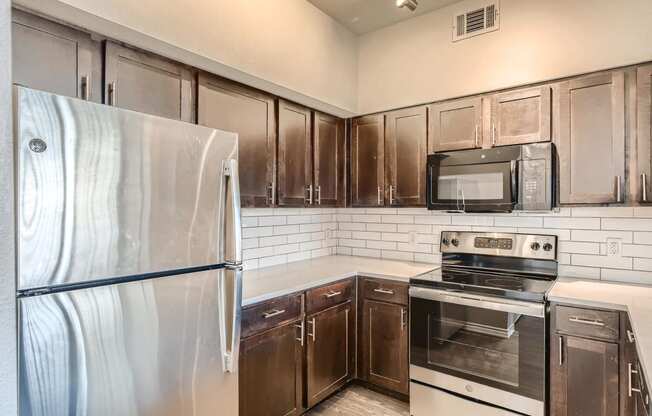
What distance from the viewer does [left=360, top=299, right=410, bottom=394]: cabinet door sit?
2533mm

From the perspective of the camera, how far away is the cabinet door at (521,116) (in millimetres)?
2334

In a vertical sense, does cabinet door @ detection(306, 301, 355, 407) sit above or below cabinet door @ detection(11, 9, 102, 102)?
below

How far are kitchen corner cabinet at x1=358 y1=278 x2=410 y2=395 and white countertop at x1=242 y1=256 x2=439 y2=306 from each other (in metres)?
0.11

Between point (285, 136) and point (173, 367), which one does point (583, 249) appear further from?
point (173, 367)

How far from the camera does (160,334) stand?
1337 mm

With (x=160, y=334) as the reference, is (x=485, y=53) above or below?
above

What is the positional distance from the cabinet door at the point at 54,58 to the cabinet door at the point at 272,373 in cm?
145

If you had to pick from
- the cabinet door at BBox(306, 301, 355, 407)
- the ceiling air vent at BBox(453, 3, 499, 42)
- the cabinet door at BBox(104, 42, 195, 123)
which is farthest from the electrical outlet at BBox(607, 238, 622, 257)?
the cabinet door at BBox(104, 42, 195, 123)

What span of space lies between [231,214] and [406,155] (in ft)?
5.80

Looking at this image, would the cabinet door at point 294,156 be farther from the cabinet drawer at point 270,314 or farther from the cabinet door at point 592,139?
the cabinet door at point 592,139

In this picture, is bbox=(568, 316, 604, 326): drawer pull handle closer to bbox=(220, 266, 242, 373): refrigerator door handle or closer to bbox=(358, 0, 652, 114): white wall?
bbox=(358, 0, 652, 114): white wall

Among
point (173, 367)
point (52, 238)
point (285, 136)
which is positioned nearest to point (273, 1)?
point (285, 136)

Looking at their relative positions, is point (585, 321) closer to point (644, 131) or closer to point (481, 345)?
point (481, 345)

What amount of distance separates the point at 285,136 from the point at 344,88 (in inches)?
32.6
